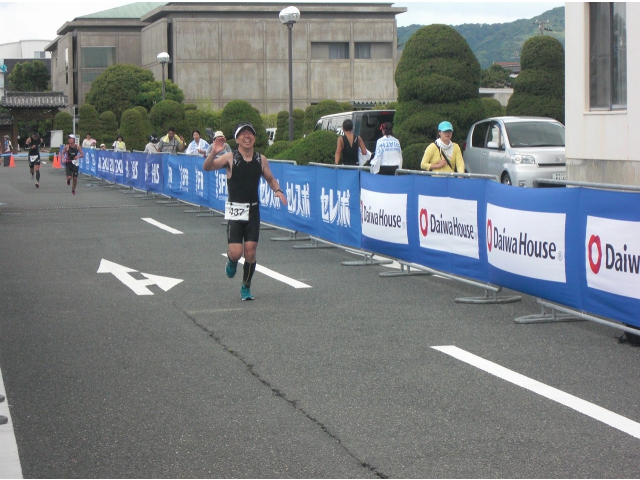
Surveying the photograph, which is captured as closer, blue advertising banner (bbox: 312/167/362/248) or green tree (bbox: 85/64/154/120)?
blue advertising banner (bbox: 312/167/362/248)

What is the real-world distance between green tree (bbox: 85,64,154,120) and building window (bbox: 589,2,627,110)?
75571mm

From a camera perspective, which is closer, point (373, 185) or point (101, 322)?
point (101, 322)

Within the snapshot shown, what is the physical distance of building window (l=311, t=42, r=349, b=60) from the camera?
9388 centimetres

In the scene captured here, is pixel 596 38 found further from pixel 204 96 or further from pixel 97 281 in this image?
pixel 204 96

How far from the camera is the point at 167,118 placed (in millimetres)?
44250

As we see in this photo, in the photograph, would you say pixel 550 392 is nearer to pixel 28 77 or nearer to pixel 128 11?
pixel 128 11

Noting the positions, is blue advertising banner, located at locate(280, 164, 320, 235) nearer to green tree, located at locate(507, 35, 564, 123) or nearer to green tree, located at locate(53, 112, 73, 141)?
green tree, located at locate(507, 35, 564, 123)

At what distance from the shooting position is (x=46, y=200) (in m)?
28.1

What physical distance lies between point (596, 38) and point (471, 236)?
365 inches

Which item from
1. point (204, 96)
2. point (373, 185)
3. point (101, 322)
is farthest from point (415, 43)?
point (204, 96)

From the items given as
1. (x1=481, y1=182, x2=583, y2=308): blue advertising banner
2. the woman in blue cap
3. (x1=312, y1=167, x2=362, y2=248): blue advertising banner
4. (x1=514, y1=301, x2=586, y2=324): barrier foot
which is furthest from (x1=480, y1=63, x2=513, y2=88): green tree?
(x1=514, y1=301, x2=586, y2=324): barrier foot

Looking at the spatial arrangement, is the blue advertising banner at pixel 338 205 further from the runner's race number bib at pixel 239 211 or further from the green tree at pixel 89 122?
the green tree at pixel 89 122

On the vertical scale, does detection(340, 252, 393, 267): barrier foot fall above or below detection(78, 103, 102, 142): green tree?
below

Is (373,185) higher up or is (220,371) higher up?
(373,185)
